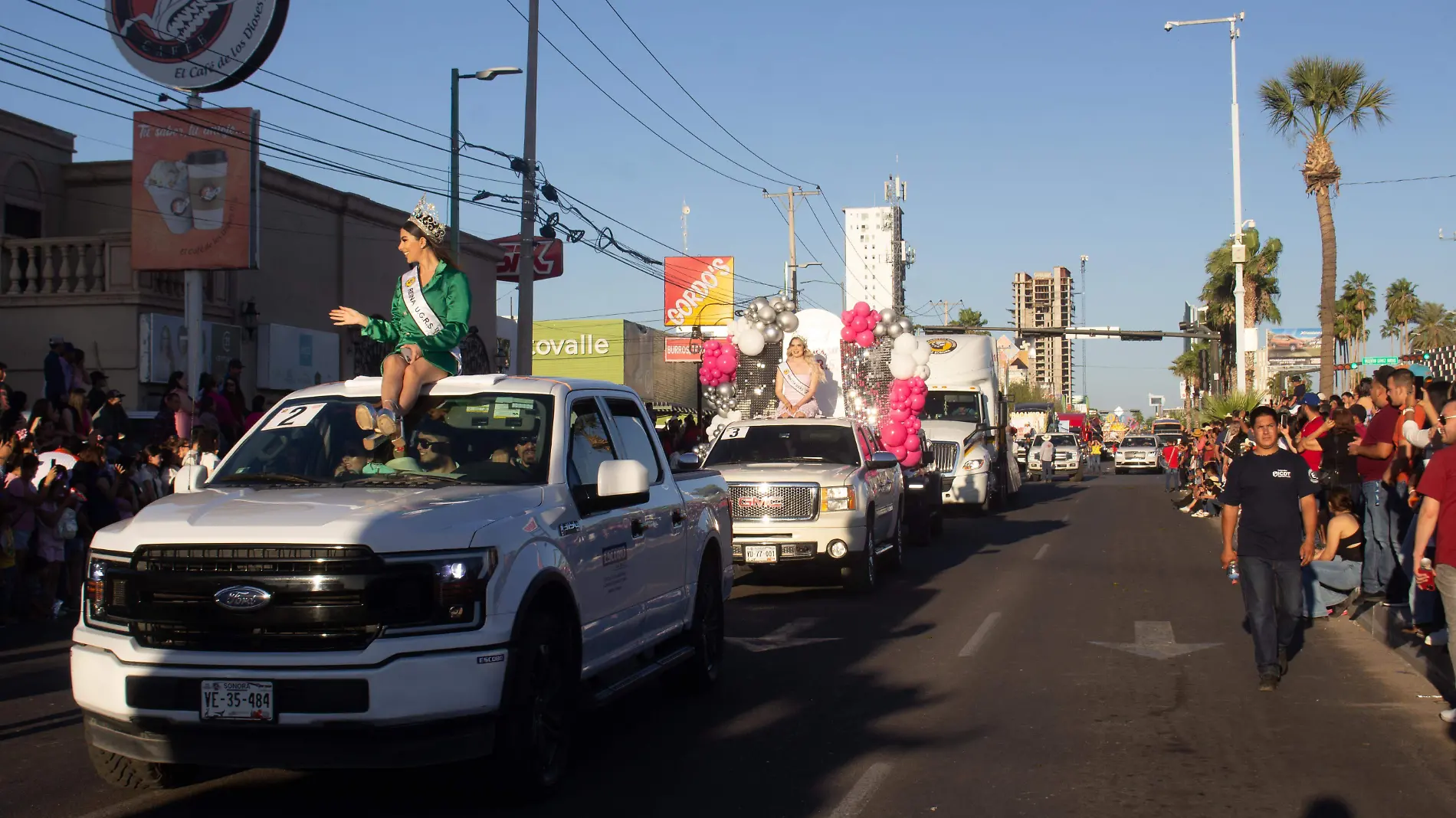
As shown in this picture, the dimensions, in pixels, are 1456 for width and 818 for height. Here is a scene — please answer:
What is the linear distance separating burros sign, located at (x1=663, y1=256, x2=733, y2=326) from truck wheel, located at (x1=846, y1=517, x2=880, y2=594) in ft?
152

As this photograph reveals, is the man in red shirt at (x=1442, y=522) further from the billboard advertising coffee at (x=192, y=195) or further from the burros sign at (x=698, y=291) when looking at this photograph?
the burros sign at (x=698, y=291)

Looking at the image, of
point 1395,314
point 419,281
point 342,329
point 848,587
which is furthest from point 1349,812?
point 1395,314

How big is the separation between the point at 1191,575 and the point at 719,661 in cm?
945

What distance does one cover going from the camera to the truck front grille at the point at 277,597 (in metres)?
5.47

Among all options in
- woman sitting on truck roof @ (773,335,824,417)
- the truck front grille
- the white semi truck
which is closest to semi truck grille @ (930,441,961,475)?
the white semi truck

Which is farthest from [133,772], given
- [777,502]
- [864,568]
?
[864,568]

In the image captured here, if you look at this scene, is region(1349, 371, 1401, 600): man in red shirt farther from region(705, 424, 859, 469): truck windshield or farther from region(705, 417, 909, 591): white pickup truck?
region(705, 424, 859, 469): truck windshield

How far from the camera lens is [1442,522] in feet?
26.1

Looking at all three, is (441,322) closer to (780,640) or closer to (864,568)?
(780,640)

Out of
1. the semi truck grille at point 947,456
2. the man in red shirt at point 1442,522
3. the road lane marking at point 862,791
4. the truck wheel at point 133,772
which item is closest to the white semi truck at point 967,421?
the semi truck grille at point 947,456

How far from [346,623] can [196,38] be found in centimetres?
1732

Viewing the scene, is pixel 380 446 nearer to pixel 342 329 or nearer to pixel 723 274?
pixel 342 329

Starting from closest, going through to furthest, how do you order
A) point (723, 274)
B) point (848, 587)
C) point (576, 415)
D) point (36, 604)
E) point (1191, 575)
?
point (576, 415) < point (36, 604) < point (848, 587) < point (1191, 575) < point (723, 274)

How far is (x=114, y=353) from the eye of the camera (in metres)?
23.3
